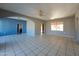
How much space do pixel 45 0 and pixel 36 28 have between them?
1181 centimetres

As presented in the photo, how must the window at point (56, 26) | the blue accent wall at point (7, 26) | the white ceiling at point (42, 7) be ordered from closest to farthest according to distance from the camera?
the white ceiling at point (42, 7)
the blue accent wall at point (7, 26)
the window at point (56, 26)

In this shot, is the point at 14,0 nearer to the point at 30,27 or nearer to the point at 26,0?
the point at 26,0

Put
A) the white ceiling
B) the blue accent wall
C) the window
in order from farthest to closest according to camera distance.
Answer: the window → the blue accent wall → the white ceiling

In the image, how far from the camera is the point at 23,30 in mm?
18000

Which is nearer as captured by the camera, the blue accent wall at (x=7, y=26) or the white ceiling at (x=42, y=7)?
the white ceiling at (x=42, y=7)

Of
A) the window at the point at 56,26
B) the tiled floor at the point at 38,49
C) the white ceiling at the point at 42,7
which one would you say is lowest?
the tiled floor at the point at 38,49

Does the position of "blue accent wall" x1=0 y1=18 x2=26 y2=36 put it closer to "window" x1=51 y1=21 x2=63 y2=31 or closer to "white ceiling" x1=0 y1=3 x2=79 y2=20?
A: "white ceiling" x1=0 y1=3 x2=79 y2=20

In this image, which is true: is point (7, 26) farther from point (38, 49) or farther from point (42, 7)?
point (38, 49)

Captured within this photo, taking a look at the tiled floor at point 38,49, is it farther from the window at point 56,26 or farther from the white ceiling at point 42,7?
the window at point 56,26

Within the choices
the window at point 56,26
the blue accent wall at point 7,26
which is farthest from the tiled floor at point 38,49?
the blue accent wall at point 7,26

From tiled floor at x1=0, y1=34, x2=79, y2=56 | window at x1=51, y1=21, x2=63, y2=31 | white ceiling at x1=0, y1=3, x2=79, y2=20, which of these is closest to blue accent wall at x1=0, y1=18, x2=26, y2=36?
white ceiling at x1=0, y1=3, x2=79, y2=20

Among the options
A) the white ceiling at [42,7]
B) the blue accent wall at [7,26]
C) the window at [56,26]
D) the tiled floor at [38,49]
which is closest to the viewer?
the tiled floor at [38,49]

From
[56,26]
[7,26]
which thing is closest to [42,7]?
[56,26]

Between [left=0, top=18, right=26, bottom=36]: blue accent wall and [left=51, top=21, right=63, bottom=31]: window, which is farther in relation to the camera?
[left=51, top=21, right=63, bottom=31]: window
